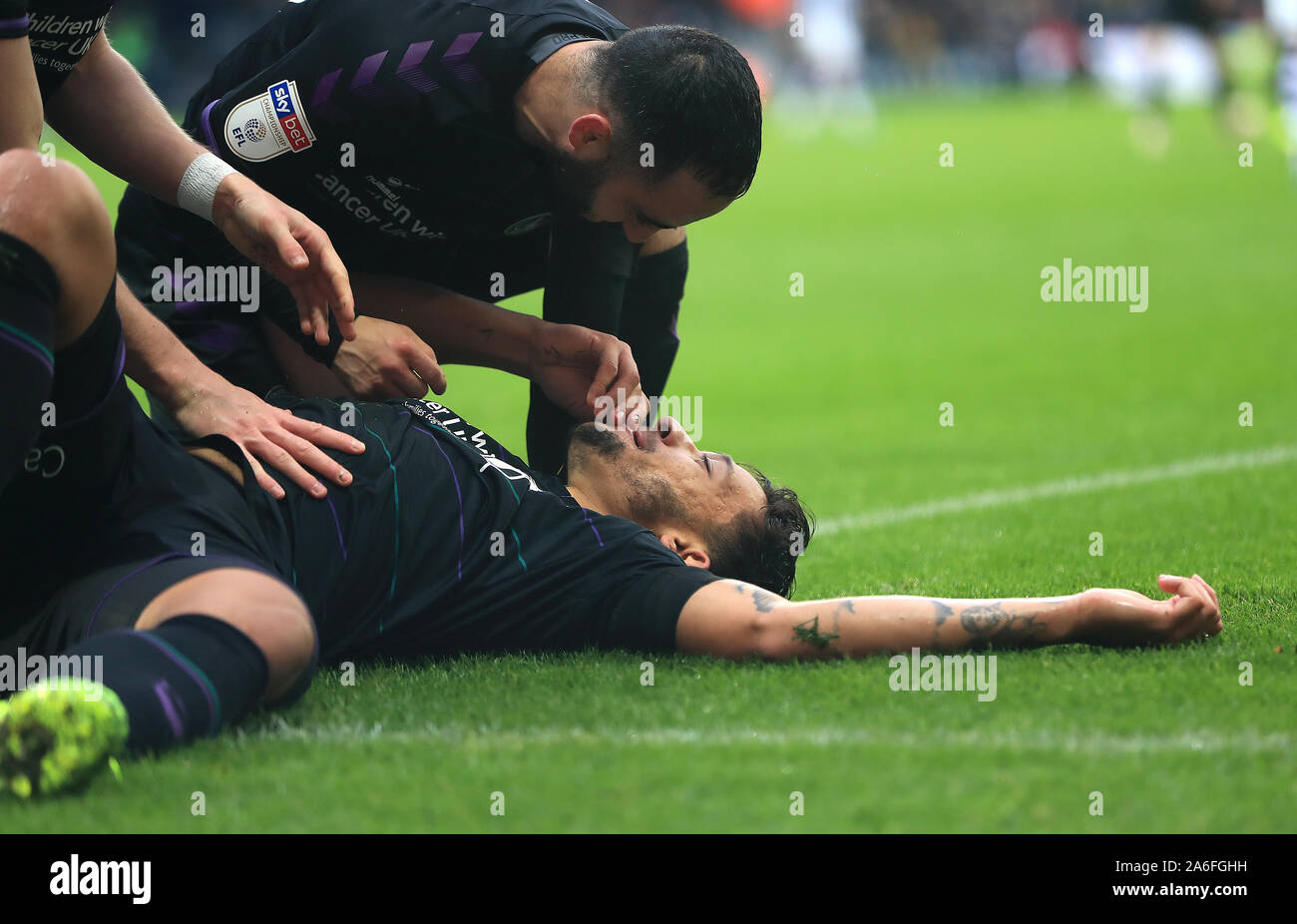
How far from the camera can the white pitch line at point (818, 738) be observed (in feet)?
9.25

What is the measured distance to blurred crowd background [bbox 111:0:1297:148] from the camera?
2578 cm

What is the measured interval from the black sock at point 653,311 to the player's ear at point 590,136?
111 centimetres

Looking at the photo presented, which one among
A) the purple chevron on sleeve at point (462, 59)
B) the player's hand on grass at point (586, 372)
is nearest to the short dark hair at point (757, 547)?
the player's hand on grass at point (586, 372)

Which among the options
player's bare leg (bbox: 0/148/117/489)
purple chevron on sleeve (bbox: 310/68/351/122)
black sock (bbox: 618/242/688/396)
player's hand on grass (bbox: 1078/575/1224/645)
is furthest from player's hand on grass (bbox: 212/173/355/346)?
player's hand on grass (bbox: 1078/575/1224/645)

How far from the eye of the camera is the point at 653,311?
16.2ft

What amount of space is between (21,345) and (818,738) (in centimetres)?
163

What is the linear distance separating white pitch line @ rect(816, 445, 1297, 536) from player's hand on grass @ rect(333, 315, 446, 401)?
1.91 metres

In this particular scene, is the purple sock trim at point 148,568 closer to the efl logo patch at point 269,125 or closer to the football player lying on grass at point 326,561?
the football player lying on grass at point 326,561

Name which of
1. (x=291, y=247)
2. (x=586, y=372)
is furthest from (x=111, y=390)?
(x=586, y=372)

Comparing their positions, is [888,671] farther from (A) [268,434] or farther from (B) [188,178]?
(B) [188,178]
